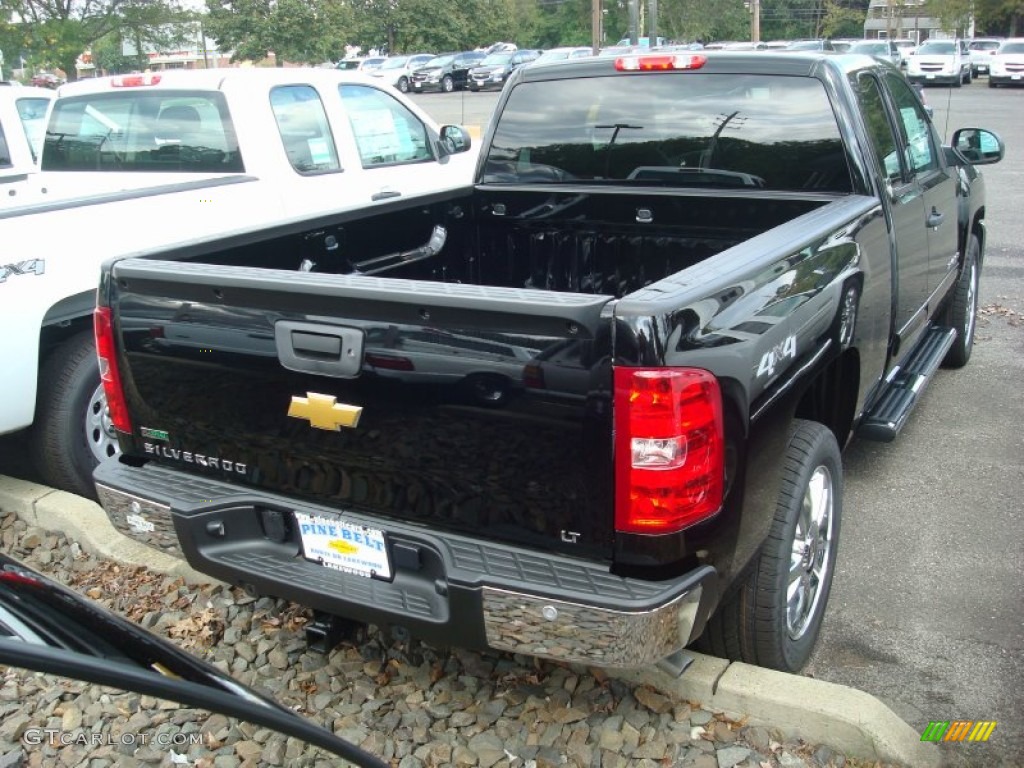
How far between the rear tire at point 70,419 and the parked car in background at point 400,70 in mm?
38689

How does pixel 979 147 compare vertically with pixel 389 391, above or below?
above

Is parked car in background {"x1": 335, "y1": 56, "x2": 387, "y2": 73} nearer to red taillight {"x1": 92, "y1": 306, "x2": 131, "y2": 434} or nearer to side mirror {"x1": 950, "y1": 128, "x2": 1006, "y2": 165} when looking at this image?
side mirror {"x1": 950, "y1": 128, "x2": 1006, "y2": 165}

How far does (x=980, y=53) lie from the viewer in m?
39.2

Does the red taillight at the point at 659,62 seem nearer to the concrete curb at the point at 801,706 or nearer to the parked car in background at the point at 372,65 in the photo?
the concrete curb at the point at 801,706

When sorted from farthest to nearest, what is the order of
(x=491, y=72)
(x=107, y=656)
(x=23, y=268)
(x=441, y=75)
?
(x=441, y=75) → (x=491, y=72) → (x=23, y=268) → (x=107, y=656)

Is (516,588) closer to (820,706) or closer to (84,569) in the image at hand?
(820,706)

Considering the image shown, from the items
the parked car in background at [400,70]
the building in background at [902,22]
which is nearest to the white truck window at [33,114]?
the parked car in background at [400,70]

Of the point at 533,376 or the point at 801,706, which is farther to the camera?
the point at 801,706

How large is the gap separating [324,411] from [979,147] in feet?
14.0

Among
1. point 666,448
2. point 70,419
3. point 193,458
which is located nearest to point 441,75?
point 70,419

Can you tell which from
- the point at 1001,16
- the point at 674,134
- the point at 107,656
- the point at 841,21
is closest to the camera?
the point at 107,656

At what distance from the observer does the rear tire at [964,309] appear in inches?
235

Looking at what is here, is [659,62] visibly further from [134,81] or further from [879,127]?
[134,81]

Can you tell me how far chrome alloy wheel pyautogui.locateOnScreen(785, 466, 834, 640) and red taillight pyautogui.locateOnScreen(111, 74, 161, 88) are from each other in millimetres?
4920
